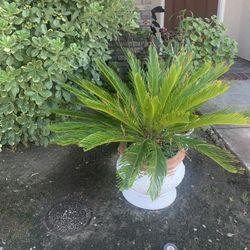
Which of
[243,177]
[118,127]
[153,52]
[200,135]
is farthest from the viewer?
[200,135]

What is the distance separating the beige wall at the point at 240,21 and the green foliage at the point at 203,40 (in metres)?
1.83

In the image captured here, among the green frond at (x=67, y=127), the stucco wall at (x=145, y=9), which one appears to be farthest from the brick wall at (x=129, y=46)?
the green frond at (x=67, y=127)

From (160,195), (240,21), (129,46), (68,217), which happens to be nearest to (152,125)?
(160,195)

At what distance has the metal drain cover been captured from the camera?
2121mm

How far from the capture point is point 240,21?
17.3ft

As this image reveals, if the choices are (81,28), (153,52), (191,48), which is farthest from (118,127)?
(191,48)

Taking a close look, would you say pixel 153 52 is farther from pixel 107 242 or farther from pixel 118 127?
pixel 107 242

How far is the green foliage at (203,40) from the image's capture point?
3.45 meters

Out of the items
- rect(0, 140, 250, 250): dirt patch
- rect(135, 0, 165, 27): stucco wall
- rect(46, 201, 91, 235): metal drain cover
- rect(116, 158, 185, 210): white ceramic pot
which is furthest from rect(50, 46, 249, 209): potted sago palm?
rect(135, 0, 165, 27): stucco wall

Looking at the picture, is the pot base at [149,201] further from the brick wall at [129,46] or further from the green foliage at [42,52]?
the brick wall at [129,46]

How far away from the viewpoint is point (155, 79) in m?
2.29

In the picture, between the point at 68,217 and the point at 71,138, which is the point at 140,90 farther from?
the point at 68,217

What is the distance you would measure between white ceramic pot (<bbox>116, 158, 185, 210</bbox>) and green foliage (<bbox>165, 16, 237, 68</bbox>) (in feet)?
5.26

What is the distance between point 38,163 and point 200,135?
154cm
